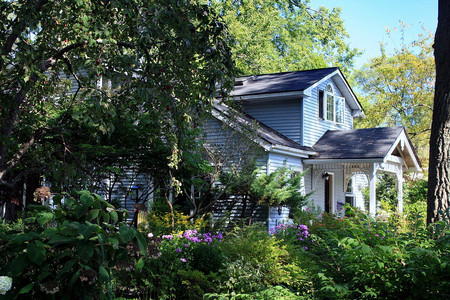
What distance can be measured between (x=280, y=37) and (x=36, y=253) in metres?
32.3

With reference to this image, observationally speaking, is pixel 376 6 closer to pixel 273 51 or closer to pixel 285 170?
pixel 273 51

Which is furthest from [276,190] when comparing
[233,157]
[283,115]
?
[283,115]

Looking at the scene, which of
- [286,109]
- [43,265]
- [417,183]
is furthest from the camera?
[417,183]

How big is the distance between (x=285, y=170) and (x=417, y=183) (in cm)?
1330

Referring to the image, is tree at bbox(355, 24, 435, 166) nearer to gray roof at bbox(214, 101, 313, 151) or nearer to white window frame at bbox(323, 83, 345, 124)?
white window frame at bbox(323, 83, 345, 124)

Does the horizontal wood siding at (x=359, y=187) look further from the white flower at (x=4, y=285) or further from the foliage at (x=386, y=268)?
the white flower at (x=4, y=285)

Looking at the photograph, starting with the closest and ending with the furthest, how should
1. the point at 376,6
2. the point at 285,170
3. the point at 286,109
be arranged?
1. the point at 285,170
2. the point at 286,109
3. the point at 376,6

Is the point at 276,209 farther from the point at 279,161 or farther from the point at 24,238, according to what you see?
the point at 24,238

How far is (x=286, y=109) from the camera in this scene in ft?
58.2

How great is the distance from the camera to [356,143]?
17609 millimetres

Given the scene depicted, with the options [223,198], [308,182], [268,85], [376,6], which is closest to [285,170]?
[223,198]

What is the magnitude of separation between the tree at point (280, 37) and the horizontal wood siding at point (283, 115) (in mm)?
5883

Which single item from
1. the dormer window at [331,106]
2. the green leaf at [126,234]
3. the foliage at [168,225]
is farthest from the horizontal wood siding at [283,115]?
the green leaf at [126,234]

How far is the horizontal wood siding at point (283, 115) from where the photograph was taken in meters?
17.5
